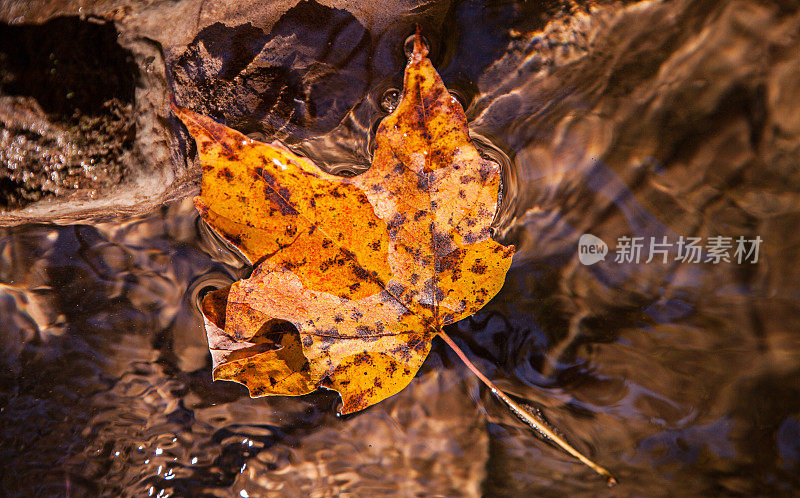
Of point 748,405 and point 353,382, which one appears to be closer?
point 353,382

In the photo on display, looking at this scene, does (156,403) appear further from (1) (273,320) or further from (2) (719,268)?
(2) (719,268)

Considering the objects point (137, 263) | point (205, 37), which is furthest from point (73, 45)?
point (137, 263)
